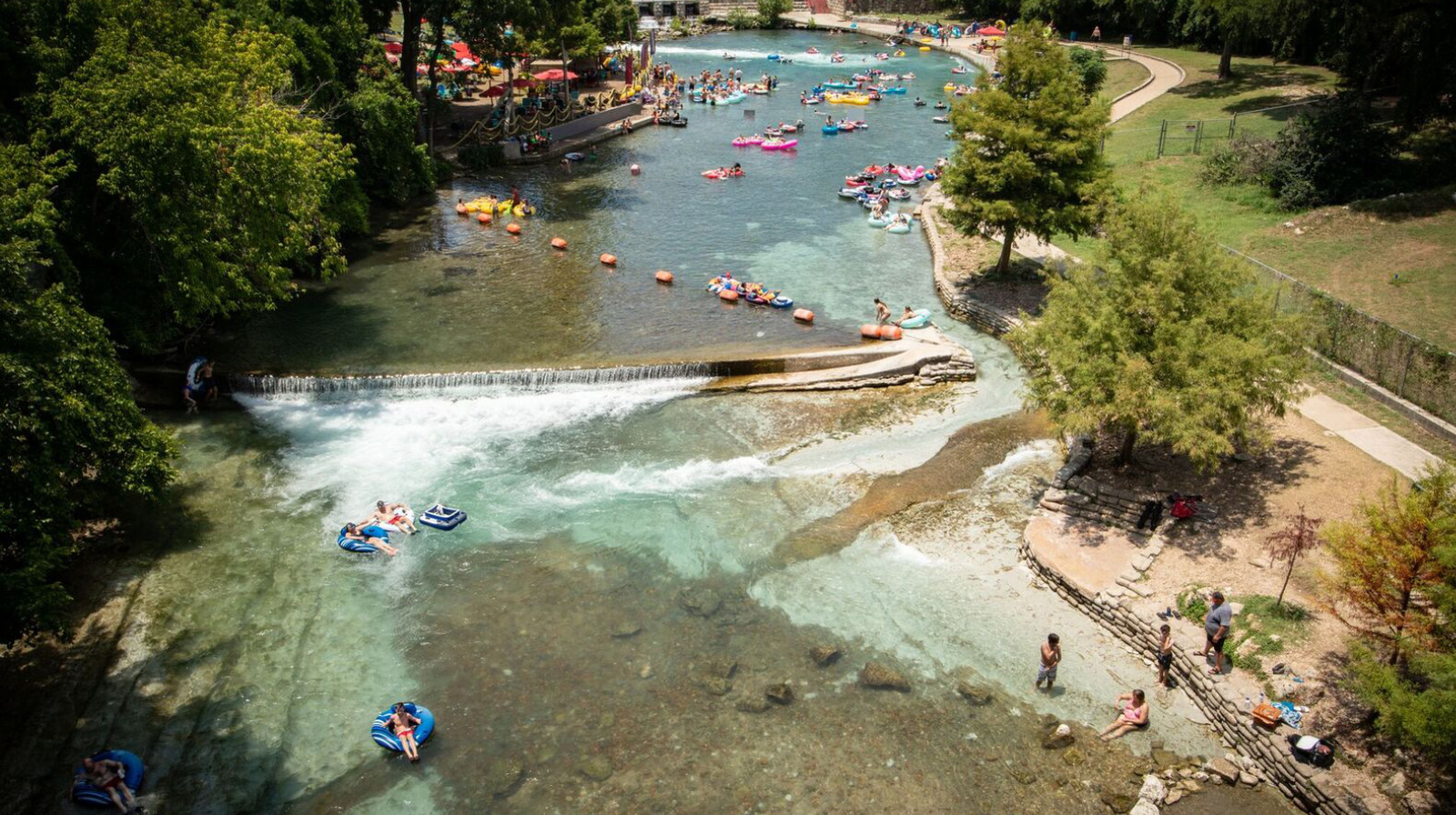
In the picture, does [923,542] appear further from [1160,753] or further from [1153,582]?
[1160,753]

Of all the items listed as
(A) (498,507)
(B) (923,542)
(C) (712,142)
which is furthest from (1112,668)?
(C) (712,142)

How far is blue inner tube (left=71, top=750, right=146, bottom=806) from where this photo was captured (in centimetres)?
1691

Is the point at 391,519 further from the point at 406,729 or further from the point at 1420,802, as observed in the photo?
the point at 1420,802

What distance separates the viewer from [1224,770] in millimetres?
17750

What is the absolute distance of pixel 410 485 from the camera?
1065 inches

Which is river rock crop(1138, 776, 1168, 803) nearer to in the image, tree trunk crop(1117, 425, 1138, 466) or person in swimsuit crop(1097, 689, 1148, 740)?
person in swimsuit crop(1097, 689, 1148, 740)

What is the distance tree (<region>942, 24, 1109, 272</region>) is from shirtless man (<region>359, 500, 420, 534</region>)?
24648 millimetres

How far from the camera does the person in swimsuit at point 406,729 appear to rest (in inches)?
723

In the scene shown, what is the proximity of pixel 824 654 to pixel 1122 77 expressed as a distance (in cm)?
7268

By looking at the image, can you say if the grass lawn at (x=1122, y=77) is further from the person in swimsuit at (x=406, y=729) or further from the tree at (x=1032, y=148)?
the person in swimsuit at (x=406, y=729)

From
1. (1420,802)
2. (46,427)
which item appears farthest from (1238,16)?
(46,427)

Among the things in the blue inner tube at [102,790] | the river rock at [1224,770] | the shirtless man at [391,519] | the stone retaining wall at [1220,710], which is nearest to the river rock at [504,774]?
the blue inner tube at [102,790]

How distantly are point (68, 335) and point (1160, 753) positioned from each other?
83.5 feet

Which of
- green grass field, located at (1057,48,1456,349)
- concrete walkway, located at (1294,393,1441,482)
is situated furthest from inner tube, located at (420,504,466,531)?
concrete walkway, located at (1294,393,1441,482)
